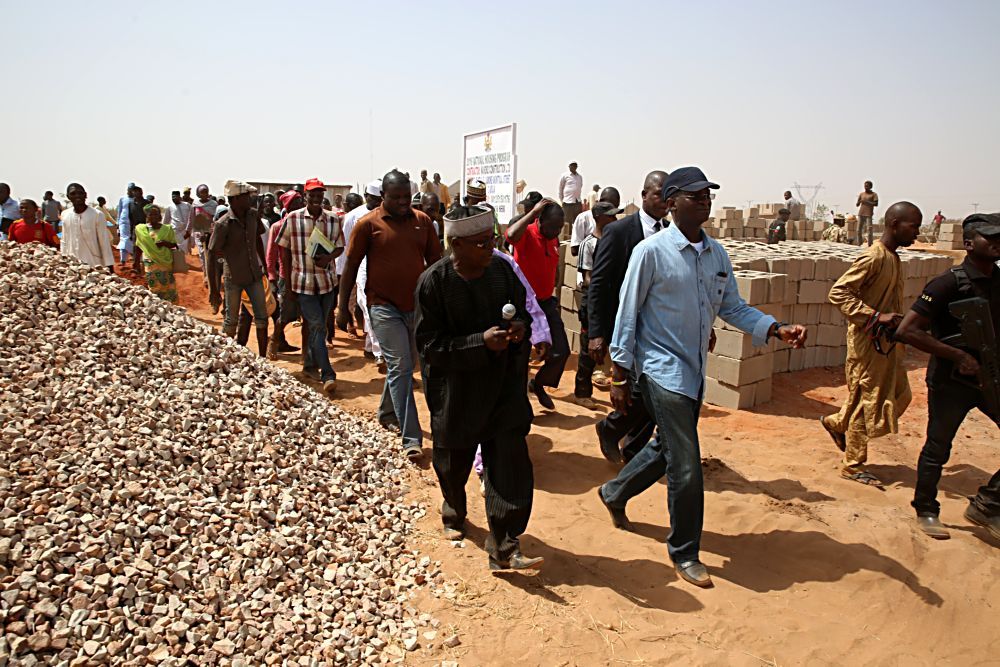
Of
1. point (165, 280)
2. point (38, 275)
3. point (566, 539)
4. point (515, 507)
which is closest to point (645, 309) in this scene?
point (515, 507)

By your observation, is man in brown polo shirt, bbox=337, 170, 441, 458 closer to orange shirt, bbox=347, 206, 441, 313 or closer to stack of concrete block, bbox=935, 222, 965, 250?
orange shirt, bbox=347, 206, 441, 313

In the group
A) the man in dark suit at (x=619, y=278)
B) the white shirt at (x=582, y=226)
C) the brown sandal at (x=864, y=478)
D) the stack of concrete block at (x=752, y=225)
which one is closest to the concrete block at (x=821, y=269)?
the white shirt at (x=582, y=226)

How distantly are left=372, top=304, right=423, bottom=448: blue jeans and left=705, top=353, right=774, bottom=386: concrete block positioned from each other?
3261 millimetres

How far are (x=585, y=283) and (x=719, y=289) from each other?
3858 millimetres

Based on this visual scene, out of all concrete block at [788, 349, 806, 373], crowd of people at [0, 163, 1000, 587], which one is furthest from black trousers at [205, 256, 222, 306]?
concrete block at [788, 349, 806, 373]

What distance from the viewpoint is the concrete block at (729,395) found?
7.04 metres

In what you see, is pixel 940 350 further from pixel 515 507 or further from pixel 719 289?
pixel 515 507

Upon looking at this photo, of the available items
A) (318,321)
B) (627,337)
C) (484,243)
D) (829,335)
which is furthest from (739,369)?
(484,243)

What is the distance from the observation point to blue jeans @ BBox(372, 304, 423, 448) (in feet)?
16.8

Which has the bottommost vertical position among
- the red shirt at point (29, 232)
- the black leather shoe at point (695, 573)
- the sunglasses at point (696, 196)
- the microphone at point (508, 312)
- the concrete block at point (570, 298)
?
the black leather shoe at point (695, 573)

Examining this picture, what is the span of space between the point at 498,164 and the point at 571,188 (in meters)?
6.07

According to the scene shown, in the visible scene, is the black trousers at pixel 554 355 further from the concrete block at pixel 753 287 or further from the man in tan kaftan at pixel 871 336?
the man in tan kaftan at pixel 871 336

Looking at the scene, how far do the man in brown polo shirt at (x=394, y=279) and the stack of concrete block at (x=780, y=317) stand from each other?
3.41m

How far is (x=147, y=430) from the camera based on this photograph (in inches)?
157
